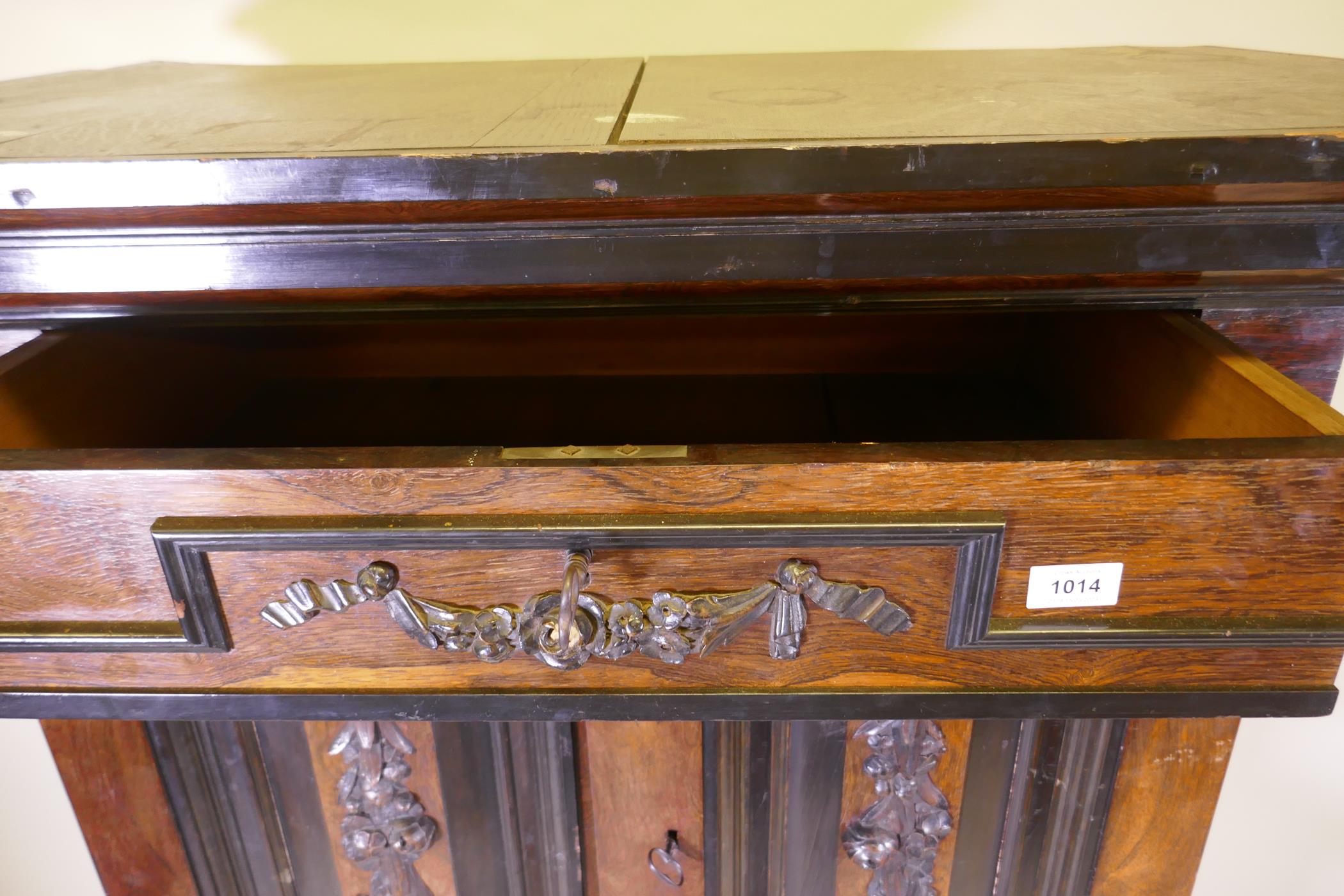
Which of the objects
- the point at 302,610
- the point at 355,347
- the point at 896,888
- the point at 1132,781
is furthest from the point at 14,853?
the point at 1132,781

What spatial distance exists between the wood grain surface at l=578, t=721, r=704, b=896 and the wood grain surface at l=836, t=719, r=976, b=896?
0.32 feet

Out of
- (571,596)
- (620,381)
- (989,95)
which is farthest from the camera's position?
(620,381)

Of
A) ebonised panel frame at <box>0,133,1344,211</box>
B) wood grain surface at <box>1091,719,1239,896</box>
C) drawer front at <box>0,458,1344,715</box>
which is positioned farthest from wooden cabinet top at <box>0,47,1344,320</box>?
wood grain surface at <box>1091,719,1239,896</box>

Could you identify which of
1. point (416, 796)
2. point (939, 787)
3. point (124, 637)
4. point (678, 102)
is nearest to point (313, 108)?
point (678, 102)

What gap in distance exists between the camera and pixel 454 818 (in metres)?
0.58

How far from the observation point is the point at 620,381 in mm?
794

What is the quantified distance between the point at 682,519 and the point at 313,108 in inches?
14.7

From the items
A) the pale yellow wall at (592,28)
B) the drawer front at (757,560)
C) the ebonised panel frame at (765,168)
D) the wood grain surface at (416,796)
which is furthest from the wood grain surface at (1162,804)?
the pale yellow wall at (592,28)

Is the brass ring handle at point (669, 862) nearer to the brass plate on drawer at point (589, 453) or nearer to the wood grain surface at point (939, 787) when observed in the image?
the wood grain surface at point (939, 787)

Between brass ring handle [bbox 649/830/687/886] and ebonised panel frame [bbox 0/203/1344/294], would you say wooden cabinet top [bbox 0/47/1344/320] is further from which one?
brass ring handle [bbox 649/830/687/886]

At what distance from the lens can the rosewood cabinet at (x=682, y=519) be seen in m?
0.40

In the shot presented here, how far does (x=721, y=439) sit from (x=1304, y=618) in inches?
15.8

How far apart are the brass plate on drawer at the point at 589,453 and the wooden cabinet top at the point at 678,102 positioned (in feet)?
0.48

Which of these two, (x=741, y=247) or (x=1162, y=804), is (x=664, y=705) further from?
(x=1162, y=804)
